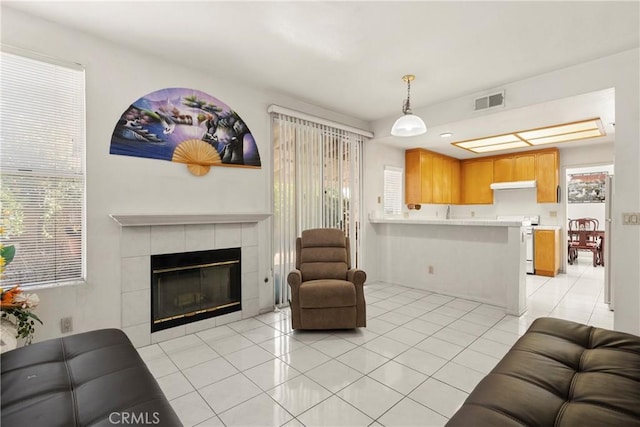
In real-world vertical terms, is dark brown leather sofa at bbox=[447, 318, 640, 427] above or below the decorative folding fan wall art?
below

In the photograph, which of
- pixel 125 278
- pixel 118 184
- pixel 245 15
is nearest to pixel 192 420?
pixel 125 278

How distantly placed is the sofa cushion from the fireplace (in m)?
0.96

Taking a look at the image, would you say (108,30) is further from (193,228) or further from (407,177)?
(407,177)

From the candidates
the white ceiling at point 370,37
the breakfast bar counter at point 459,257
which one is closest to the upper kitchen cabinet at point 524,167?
the white ceiling at point 370,37

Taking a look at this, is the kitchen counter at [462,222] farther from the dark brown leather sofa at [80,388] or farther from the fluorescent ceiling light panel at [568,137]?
the dark brown leather sofa at [80,388]

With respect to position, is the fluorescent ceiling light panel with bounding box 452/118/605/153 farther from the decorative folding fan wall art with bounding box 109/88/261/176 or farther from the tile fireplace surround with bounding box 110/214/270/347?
the tile fireplace surround with bounding box 110/214/270/347

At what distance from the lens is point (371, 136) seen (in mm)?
5008

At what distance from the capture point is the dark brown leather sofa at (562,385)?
0.98 m

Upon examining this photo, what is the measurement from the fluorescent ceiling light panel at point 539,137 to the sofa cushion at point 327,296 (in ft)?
12.3

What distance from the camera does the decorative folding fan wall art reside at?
279cm

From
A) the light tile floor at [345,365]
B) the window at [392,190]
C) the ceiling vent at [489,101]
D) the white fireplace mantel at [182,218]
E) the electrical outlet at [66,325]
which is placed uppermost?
the ceiling vent at [489,101]

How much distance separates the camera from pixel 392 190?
224 inches

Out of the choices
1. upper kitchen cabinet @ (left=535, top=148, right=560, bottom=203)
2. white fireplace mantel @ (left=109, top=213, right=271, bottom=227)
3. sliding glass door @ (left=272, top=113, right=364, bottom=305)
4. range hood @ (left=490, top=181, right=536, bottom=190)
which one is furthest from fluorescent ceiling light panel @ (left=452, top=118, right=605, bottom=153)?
white fireplace mantel @ (left=109, top=213, right=271, bottom=227)

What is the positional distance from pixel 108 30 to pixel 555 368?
3.80 meters
